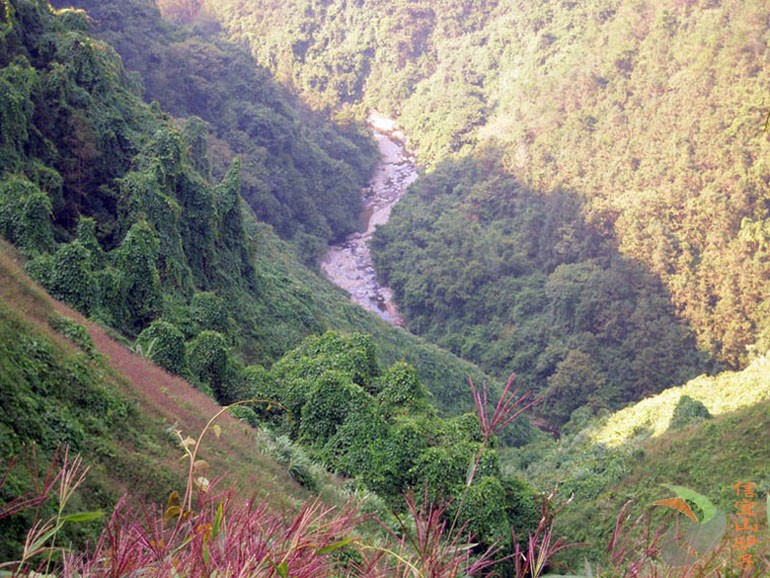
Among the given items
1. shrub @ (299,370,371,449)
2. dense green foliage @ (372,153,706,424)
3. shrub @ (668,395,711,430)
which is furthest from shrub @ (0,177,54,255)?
dense green foliage @ (372,153,706,424)

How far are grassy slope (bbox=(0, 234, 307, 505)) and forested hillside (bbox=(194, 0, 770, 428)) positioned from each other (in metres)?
21.5

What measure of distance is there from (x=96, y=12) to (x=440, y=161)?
26054mm

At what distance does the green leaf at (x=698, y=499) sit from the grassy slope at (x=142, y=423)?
3.82 meters

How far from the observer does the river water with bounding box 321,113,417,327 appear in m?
39.2

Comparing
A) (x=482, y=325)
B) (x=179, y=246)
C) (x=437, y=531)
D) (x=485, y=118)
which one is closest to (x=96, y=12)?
(x=179, y=246)

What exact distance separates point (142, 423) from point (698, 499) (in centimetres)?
656

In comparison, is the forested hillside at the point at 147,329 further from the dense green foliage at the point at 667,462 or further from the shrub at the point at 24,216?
the dense green foliage at the point at 667,462

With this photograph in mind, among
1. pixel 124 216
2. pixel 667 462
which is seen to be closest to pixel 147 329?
pixel 124 216

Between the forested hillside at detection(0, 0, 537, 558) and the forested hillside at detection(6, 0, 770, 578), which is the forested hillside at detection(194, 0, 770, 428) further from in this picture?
the forested hillside at detection(0, 0, 537, 558)

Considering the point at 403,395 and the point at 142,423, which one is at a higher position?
the point at 403,395

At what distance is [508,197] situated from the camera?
1636 inches

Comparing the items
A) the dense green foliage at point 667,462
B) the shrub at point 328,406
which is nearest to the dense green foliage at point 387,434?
the shrub at point 328,406

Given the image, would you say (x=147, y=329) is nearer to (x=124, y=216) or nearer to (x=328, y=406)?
(x=328, y=406)

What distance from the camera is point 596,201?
115 ft
